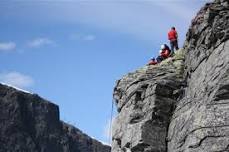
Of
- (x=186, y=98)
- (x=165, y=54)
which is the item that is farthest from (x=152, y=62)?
(x=186, y=98)

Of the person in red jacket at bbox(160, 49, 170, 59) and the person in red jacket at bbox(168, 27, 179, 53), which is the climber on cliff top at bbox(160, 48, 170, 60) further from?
the person in red jacket at bbox(168, 27, 179, 53)

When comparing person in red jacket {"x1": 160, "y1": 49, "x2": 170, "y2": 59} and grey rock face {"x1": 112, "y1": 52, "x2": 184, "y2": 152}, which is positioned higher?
person in red jacket {"x1": 160, "y1": 49, "x2": 170, "y2": 59}

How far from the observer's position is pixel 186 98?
28156 mm

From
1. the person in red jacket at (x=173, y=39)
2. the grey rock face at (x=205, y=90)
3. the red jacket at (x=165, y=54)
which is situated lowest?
the grey rock face at (x=205, y=90)

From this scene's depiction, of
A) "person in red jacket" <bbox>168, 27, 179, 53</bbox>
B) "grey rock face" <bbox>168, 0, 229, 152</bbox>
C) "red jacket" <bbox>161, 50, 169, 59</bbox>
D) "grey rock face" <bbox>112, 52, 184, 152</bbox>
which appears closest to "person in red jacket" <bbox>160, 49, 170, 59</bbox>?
"red jacket" <bbox>161, 50, 169, 59</bbox>

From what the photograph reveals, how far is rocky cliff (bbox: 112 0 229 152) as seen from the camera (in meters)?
23.9

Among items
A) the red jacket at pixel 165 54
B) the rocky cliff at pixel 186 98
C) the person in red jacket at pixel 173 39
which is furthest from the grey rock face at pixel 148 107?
the person in red jacket at pixel 173 39

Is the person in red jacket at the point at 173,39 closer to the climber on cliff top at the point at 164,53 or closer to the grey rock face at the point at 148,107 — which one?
the climber on cliff top at the point at 164,53

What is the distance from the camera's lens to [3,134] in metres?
199

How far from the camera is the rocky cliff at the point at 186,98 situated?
23.9 metres

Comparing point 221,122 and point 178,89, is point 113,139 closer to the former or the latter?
point 178,89

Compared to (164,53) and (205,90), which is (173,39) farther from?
(205,90)

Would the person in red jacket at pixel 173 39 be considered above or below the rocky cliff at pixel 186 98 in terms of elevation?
above

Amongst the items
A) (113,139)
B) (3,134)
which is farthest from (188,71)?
(3,134)
